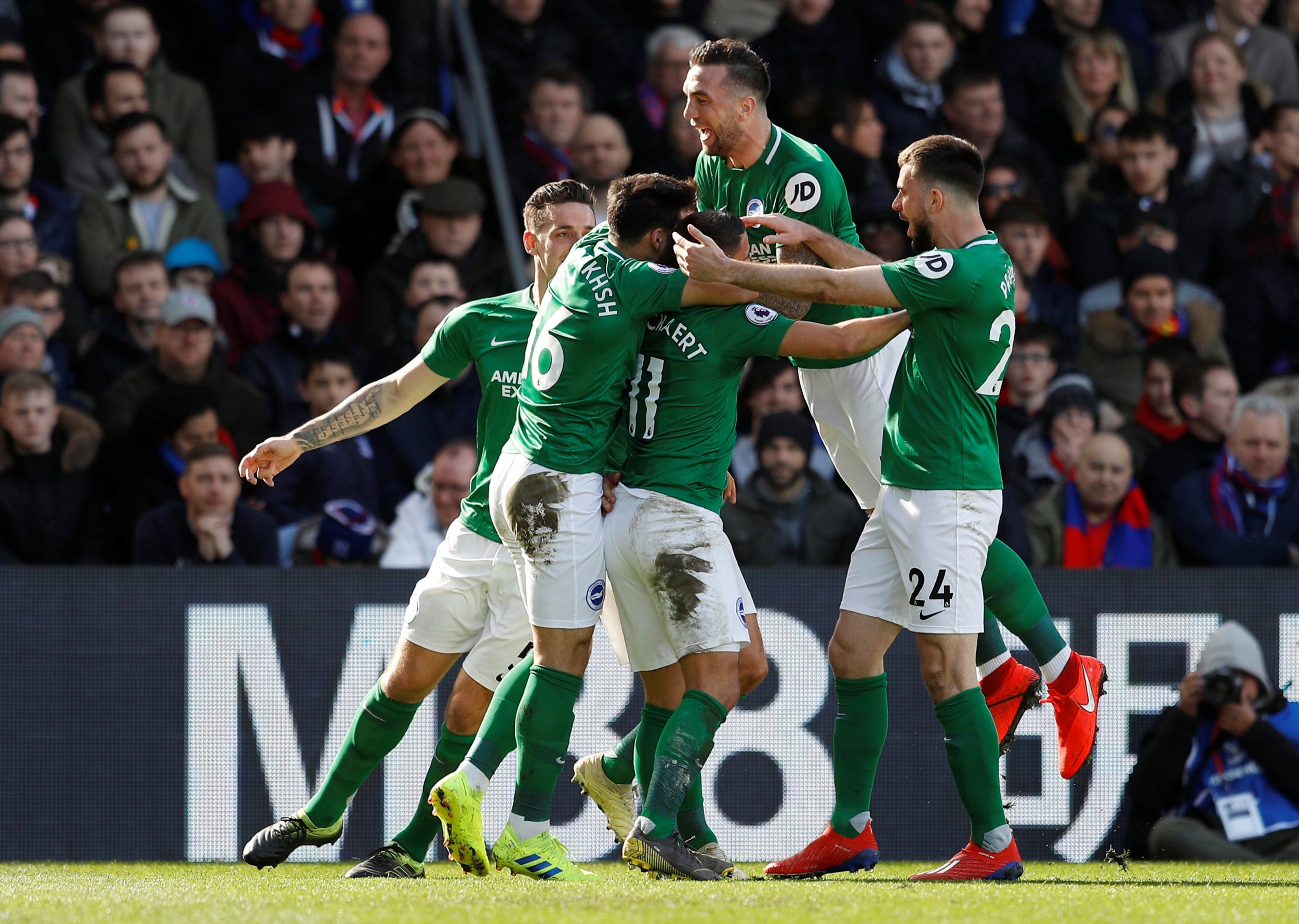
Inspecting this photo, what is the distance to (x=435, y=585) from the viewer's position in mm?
6336

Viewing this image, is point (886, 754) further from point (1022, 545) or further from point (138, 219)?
point (138, 219)

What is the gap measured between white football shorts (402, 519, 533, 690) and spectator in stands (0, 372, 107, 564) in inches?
112

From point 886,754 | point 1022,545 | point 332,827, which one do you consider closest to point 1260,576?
point 1022,545

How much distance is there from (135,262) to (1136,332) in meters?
5.48

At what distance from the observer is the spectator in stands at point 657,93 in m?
11.3

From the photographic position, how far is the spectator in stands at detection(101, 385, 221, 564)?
8703 mm

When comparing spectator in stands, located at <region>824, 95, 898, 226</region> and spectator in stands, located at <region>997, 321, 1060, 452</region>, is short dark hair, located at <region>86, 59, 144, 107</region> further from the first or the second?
spectator in stands, located at <region>997, 321, 1060, 452</region>

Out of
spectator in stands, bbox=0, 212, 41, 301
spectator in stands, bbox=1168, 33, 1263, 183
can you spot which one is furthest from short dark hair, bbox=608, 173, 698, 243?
spectator in stands, bbox=1168, 33, 1263, 183

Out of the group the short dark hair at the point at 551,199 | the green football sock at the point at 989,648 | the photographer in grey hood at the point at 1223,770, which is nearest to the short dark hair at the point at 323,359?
the short dark hair at the point at 551,199

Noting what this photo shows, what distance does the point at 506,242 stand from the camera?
1078 centimetres

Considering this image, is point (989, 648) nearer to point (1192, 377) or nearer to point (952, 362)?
point (952, 362)

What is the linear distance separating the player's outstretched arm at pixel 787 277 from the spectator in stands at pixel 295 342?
4193 mm

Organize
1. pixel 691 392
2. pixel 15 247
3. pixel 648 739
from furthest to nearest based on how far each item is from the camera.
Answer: pixel 15 247, pixel 648 739, pixel 691 392

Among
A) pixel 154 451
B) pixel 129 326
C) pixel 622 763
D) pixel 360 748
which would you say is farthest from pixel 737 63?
pixel 129 326
